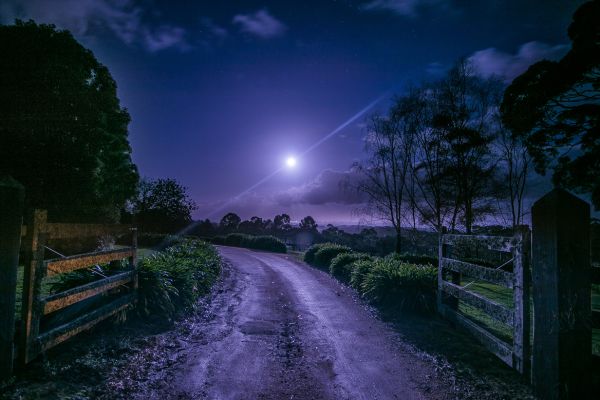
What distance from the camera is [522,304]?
397cm

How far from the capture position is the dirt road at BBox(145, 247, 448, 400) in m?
3.75

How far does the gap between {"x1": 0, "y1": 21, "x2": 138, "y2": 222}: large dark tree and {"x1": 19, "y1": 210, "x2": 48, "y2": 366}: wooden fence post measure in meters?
11.9

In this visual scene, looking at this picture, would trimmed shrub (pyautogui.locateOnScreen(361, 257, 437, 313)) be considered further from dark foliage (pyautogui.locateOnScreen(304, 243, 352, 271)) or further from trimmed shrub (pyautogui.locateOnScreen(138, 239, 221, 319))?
dark foliage (pyautogui.locateOnScreen(304, 243, 352, 271))

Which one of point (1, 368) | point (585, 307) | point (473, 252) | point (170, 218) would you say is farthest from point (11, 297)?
point (170, 218)

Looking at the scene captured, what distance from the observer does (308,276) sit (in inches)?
523

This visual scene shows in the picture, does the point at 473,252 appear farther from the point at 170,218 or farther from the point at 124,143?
the point at 170,218

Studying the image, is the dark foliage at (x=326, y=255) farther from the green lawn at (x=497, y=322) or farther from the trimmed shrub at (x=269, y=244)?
the trimmed shrub at (x=269, y=244)

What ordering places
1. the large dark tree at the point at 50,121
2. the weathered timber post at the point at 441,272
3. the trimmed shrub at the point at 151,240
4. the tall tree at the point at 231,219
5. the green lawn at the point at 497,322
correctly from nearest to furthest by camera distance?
the green lawn at the point at 497,322
the weathered timber post at the point at 441,272
the large dark tree at the point at 50,121
the trimmed shrub at the point at 151,240
the tall tree at the point at 231,219

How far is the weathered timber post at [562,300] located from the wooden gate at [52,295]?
5692mm

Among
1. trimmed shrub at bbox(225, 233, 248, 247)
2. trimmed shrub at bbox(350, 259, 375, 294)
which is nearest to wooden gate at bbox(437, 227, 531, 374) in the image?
trimmed shrub at bbox(350, 259, 375, 294)

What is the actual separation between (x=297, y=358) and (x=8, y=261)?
12.1 ft

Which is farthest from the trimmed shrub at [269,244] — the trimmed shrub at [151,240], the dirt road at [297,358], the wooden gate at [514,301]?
the wooden gate at [514,301]

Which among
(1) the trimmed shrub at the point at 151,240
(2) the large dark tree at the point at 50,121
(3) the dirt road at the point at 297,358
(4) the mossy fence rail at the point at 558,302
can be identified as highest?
(2) the large dark tree at the point at 50,121

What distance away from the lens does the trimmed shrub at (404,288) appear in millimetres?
7305
